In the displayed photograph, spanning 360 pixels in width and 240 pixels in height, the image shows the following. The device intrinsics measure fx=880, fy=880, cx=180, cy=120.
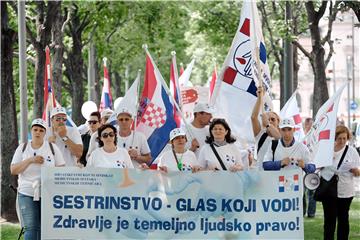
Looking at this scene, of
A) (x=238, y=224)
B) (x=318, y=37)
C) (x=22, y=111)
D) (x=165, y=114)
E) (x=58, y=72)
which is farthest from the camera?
(x=318, y=37)

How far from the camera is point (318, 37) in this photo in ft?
70.4

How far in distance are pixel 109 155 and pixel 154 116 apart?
6.81ft

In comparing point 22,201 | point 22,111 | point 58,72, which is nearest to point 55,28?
point 58,72

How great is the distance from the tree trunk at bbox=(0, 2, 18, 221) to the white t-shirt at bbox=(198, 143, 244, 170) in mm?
7249

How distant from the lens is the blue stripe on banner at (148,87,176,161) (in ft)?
37.2

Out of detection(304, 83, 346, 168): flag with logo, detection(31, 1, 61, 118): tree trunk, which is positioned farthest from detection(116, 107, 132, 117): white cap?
detection(31, 1, 61, 118): tree trunk

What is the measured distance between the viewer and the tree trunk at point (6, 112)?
1600cm

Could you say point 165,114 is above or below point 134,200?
above

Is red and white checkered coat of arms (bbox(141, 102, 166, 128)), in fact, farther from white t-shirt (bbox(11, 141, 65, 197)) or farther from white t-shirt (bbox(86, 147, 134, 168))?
white t-shirt (bbox(11, 141, 65, 197))

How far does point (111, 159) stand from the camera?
9.53m

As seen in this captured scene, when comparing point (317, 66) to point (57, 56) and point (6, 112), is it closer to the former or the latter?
point (57, 56)

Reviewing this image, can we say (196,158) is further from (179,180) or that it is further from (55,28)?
(55,28)

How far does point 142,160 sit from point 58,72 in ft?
31.2

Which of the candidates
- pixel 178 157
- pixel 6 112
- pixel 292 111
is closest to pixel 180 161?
pixel 178 157
